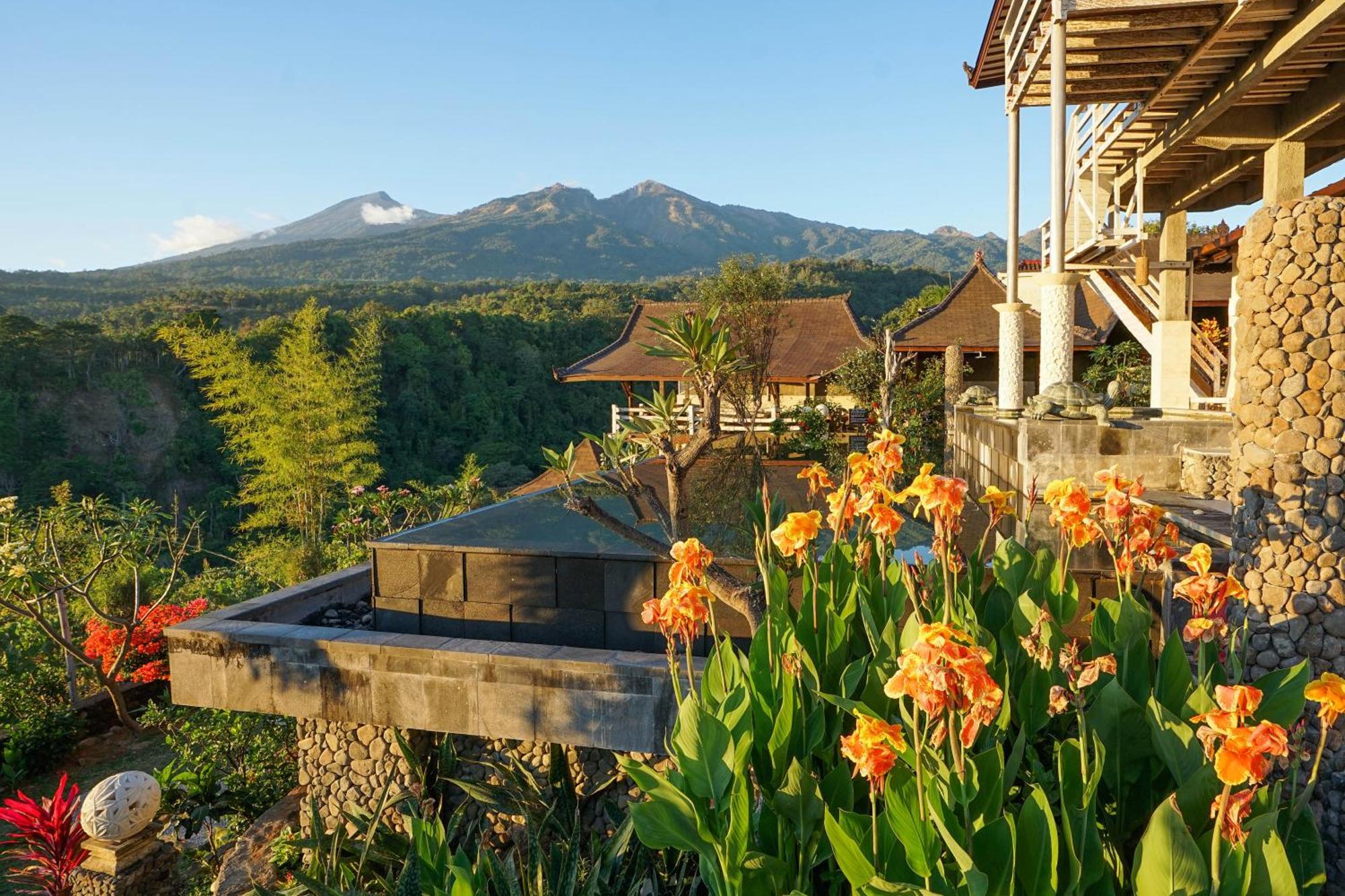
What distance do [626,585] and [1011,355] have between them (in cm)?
500

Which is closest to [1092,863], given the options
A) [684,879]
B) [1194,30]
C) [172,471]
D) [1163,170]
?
[684,879]

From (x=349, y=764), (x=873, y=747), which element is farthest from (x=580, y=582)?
(x=873, y=747)

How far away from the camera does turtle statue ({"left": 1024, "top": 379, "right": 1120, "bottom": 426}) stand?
6.14 m

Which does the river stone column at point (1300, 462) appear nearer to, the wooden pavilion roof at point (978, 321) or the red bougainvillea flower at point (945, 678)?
the red bougainvillea flower at point (945, 678)

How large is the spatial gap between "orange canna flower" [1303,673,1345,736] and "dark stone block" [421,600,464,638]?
392 centimetres

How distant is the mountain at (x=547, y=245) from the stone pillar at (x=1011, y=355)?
1172 inches

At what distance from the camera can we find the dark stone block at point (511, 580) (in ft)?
14.7

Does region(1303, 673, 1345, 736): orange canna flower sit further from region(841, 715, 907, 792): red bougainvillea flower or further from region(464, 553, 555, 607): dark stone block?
region(464, 553, 555, 607): dark stone block

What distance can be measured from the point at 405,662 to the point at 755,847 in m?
2.35

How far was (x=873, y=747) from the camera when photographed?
5.06 ft

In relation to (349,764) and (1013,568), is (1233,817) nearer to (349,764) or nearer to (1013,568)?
(1013,568)

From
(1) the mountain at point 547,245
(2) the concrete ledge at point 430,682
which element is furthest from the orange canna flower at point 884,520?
(1) the mountain at point 547,245

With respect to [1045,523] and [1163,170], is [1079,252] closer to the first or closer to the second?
[1163,170]

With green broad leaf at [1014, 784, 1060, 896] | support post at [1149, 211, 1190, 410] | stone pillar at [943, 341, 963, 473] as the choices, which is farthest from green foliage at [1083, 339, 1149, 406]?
green broad leaf at [1014, 784, 1060, 896]
